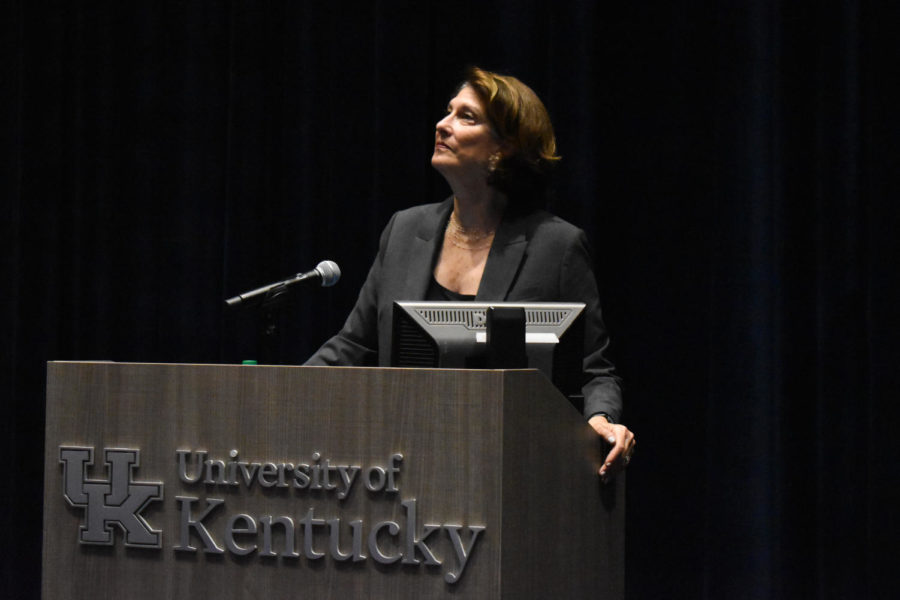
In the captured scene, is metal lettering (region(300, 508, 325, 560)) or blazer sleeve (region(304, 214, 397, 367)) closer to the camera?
metal lettering (region(300, 508, 325, 560))

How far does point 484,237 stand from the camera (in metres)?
2.44

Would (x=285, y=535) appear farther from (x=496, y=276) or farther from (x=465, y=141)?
(x=465, y=141)

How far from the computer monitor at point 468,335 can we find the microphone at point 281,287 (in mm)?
256

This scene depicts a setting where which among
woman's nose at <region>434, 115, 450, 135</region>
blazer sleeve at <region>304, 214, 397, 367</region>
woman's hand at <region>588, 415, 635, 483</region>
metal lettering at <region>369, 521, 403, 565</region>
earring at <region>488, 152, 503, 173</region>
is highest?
woman's nose at <region>434, 115, 450, 135</region>

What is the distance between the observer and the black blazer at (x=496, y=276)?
2277 mm

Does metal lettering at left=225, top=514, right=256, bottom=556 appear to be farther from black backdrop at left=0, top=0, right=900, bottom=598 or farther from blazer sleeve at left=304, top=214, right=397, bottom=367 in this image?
black backdrop at left=0, top=0, right=900, bottom=598

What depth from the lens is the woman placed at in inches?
90.9

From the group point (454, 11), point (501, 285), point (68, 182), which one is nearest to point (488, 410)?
point (501, 285)

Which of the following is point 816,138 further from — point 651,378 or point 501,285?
point 501,285

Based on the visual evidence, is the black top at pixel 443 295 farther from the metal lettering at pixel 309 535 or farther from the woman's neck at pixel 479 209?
the metal lettering at pixel 309 535

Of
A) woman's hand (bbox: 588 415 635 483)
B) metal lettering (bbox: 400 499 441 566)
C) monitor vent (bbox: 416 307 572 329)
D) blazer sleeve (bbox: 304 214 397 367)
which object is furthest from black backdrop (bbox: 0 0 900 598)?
metal lettering (bbox: 400 499 441 566)

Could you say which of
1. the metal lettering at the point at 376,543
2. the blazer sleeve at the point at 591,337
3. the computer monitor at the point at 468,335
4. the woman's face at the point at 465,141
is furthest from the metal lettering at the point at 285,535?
the woman's face at the point at 465,141

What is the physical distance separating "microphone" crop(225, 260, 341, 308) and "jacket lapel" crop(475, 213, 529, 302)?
0.43 m

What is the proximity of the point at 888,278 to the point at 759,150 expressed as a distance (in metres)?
0.50
